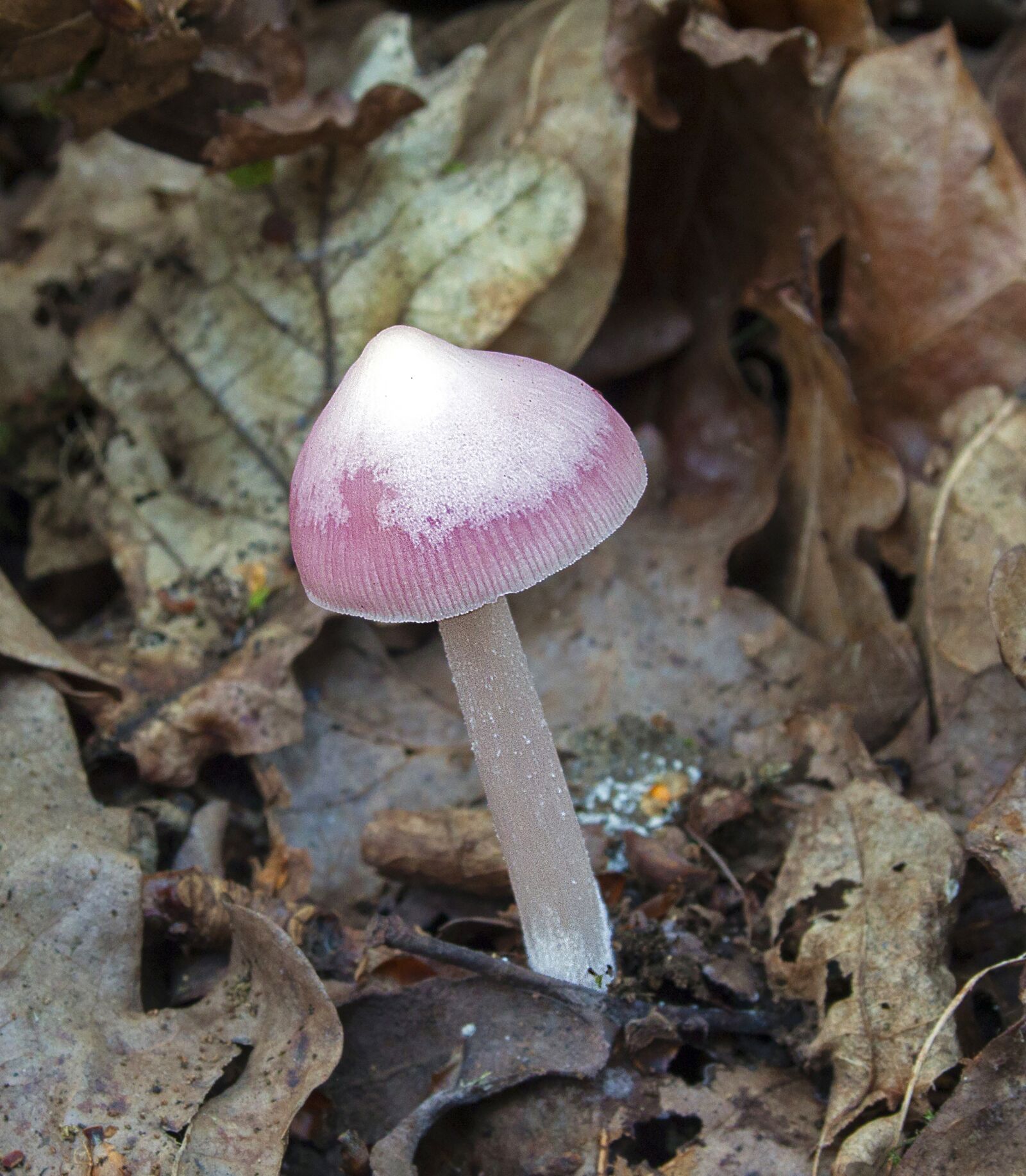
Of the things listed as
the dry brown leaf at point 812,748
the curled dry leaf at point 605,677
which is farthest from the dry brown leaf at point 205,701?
the dry brown leaf at point 812,748

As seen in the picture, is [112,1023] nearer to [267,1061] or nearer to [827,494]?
[267,1061]

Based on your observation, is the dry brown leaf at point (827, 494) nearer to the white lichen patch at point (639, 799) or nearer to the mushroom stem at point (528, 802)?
the white lichen patch at point (639, 799)

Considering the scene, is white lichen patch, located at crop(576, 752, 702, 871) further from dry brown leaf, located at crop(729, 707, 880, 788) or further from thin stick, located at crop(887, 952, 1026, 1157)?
thin stick, located at crop(887, 952, 1026, 1157)

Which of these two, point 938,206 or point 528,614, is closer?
point 938,206

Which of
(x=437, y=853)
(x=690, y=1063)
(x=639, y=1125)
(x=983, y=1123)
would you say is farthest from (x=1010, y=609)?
(x=437, y=853)

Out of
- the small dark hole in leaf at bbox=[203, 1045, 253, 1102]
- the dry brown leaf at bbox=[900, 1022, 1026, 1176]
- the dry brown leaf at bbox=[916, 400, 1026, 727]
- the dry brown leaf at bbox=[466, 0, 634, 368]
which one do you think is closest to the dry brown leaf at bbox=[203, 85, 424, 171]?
the dry brown leaf at bbox=[466, 0, 634, 368]

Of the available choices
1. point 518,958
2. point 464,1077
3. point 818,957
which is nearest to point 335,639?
point 518,958
